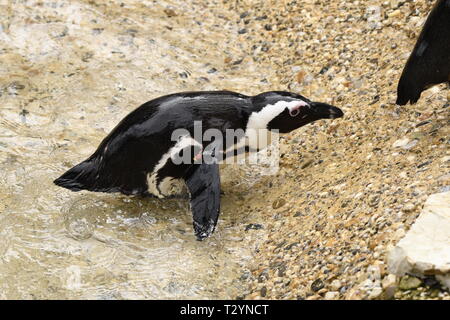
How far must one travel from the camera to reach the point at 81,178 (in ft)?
12.0

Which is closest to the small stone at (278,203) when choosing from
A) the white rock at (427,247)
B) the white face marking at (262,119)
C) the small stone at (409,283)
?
the white face marking at (262,119)

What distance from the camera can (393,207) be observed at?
3102 millimetres

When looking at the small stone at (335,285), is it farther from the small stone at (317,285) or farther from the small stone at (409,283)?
the small stone at (409,283)

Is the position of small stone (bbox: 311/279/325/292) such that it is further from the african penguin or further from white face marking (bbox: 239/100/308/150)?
the african penguin

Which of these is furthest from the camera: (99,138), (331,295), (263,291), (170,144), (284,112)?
(99,138)

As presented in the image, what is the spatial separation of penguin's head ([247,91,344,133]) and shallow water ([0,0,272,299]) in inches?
14.2

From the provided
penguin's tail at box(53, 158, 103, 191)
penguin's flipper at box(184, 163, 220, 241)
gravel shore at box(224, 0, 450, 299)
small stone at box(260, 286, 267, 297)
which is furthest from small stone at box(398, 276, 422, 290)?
penguin's tail at box(53, 158, 103, 191)

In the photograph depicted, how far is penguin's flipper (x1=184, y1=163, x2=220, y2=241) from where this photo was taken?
337 centimetres

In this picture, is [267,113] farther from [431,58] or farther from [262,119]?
[431,58]

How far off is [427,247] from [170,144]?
1.33m

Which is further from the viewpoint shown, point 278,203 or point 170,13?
point 170,13

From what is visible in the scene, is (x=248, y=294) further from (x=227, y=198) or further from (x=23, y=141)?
(x=23, y=141)

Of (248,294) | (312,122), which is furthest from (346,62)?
(248,294)

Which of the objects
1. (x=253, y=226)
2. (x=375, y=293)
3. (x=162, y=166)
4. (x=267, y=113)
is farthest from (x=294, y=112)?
(x=375, y=293)
